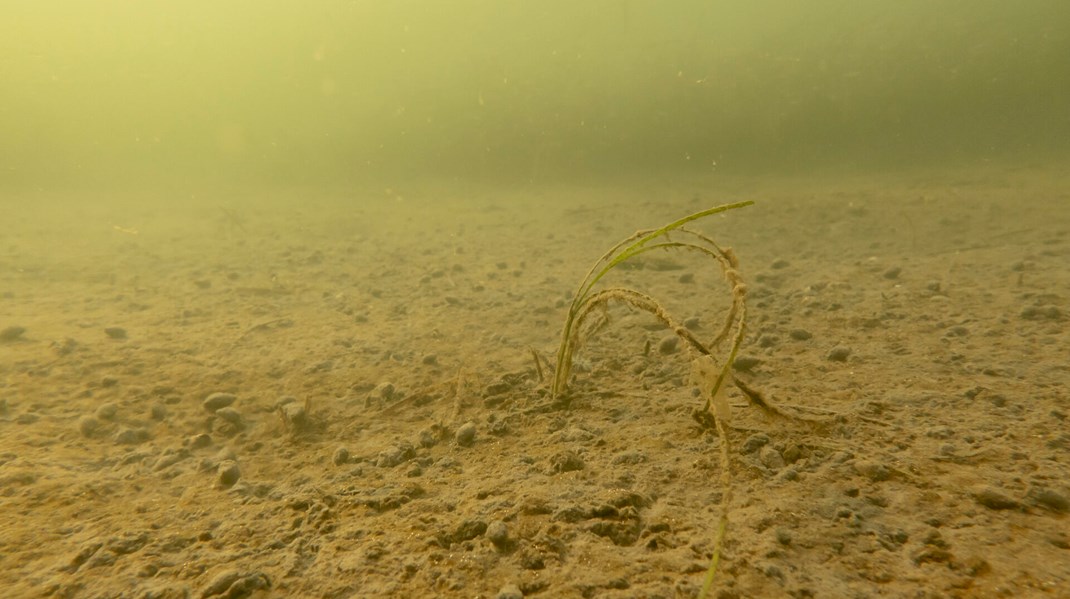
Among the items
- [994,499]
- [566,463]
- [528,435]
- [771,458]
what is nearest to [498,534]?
[566,463]

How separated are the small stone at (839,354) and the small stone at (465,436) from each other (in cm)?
119

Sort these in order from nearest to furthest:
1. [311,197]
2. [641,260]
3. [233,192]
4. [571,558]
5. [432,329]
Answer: [571,558] → [432,329] → [641,260] → [311,197] → [233,192]

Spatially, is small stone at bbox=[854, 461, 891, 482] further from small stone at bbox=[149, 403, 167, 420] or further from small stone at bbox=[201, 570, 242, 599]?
small stone at bbox=[149, 403, 167, 420]

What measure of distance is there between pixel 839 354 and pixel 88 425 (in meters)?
2.37

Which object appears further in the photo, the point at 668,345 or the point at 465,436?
the point at 668,345

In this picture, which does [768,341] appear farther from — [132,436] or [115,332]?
[115,332]

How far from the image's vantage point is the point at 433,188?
25.9 feet

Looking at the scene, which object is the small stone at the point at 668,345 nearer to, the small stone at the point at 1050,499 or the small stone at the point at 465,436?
the small stone at the point at 465,436

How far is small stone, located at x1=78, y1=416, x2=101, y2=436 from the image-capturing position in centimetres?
182

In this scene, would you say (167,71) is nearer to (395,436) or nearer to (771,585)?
(395,436)

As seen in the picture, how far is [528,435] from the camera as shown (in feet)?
5.42

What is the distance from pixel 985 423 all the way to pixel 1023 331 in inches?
32.9

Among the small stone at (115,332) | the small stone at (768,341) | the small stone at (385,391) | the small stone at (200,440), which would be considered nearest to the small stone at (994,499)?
the small stone at (768,341)

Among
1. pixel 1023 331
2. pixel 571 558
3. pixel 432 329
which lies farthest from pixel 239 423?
pixel 1023 331
